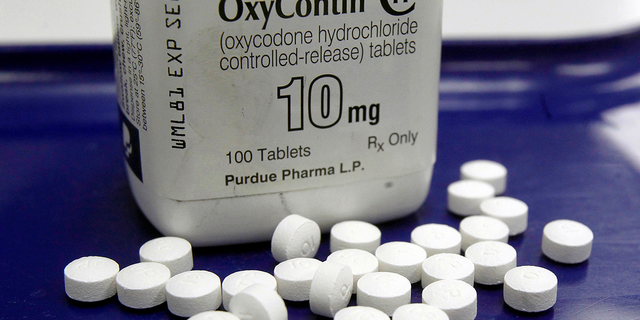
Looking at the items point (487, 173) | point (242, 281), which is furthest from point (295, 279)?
point (487, 173)

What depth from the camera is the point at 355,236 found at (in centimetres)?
65

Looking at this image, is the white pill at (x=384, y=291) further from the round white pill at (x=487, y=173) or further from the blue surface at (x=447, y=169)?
the round white pill at (x=487, y=173)

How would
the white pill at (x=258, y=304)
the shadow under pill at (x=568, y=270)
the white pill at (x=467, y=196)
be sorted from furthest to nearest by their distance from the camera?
the white pill at (x=467, y=196) < the shadow under pill at (x=568, y=270) < the white pill at (x=258, y=304)

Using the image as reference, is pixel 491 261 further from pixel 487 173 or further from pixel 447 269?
pixel 487 173

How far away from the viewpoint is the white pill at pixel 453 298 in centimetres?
54

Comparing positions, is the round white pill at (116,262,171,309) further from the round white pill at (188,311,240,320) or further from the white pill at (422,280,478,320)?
the white pill at (422,280,478,320)

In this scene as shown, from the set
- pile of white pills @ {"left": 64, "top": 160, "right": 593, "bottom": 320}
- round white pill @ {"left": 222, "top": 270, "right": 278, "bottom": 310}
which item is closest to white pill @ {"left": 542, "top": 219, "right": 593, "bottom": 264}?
pile of white pills @ {"left": 64, "top": 160, "right": 593, "bottom": 320}

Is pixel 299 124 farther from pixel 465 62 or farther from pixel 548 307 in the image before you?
pixel 465 62

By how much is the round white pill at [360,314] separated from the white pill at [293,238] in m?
0.09

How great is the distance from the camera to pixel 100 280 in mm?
575

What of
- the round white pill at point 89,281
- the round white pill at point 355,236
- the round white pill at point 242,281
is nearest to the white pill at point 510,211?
the round white pill at point 355,236

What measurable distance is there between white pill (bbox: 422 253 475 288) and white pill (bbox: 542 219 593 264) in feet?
0.29

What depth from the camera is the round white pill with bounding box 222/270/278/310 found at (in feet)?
1.84

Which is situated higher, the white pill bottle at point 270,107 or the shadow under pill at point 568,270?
the white pill bottle at point 270,107
